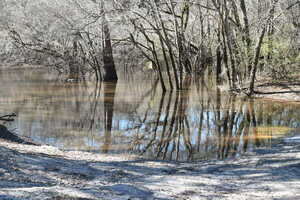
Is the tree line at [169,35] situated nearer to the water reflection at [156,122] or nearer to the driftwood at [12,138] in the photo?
the water reflection at [156,122]

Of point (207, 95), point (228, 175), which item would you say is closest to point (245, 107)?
point (207, 95)

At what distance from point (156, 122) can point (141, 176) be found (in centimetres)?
757

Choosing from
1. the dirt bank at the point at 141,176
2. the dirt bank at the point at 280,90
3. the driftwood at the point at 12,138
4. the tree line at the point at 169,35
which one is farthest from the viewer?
the tree line at the point at 169,35

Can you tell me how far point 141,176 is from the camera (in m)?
7.61

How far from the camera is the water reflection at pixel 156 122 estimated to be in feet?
37.1

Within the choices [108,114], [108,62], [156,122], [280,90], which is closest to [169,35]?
[280,90]

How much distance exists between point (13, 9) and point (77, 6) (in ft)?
32.5

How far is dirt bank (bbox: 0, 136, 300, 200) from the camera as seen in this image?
6.00m

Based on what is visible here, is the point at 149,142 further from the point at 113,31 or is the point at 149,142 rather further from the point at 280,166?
the point at 113,31

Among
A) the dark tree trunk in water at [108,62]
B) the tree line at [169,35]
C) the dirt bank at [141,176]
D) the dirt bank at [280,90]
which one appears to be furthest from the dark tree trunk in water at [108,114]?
the dirt bank at [280,90]

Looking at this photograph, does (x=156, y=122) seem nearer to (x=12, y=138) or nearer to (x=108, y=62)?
(x=12, y=138)

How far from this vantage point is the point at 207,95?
22703mm

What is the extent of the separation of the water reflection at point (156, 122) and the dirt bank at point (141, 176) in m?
1.56

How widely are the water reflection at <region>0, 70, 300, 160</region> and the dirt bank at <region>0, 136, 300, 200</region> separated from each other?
5.12ft
